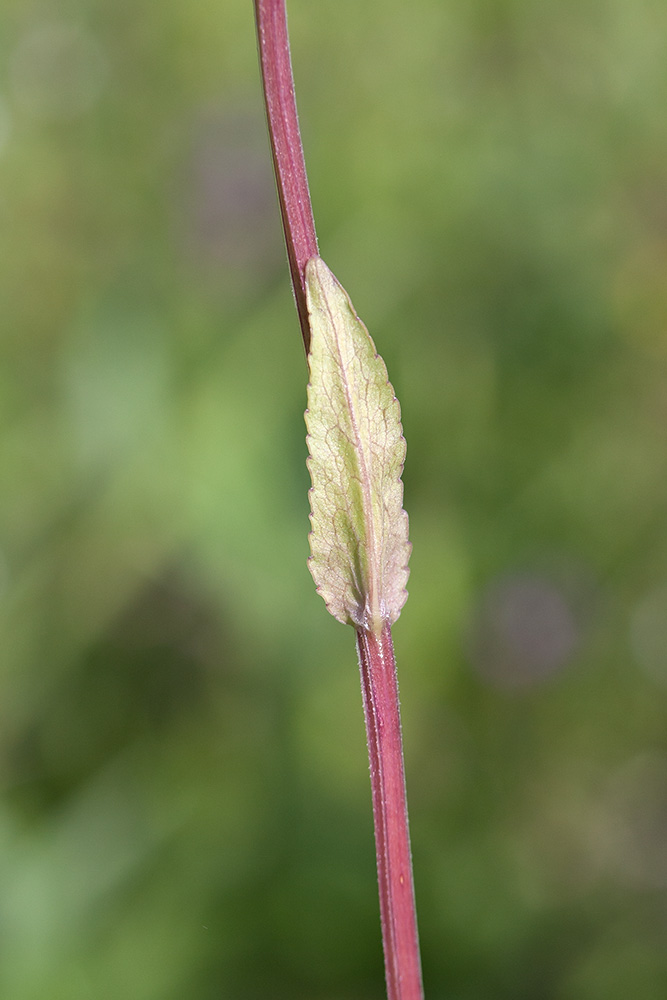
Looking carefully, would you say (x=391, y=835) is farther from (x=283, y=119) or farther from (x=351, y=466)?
(x=283, y=119)

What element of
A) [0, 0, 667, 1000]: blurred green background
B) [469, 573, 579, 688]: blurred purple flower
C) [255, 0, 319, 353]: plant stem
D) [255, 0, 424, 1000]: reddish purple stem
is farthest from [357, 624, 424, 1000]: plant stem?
[469, 573, 579, 688]: blurred purple flower

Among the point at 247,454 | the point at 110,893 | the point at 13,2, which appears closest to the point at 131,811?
the point at 110,893

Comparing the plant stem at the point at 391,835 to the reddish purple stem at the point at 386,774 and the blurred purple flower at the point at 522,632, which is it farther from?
the blurred purple flower at the point at 522,632

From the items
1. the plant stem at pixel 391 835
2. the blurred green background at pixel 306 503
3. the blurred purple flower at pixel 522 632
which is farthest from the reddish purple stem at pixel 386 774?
the blurred purple flower at pixel 522 632

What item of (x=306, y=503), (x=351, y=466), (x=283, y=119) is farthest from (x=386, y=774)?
(x=306, y=503)

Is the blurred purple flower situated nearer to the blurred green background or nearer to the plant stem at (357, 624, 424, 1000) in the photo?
the blurred green background
